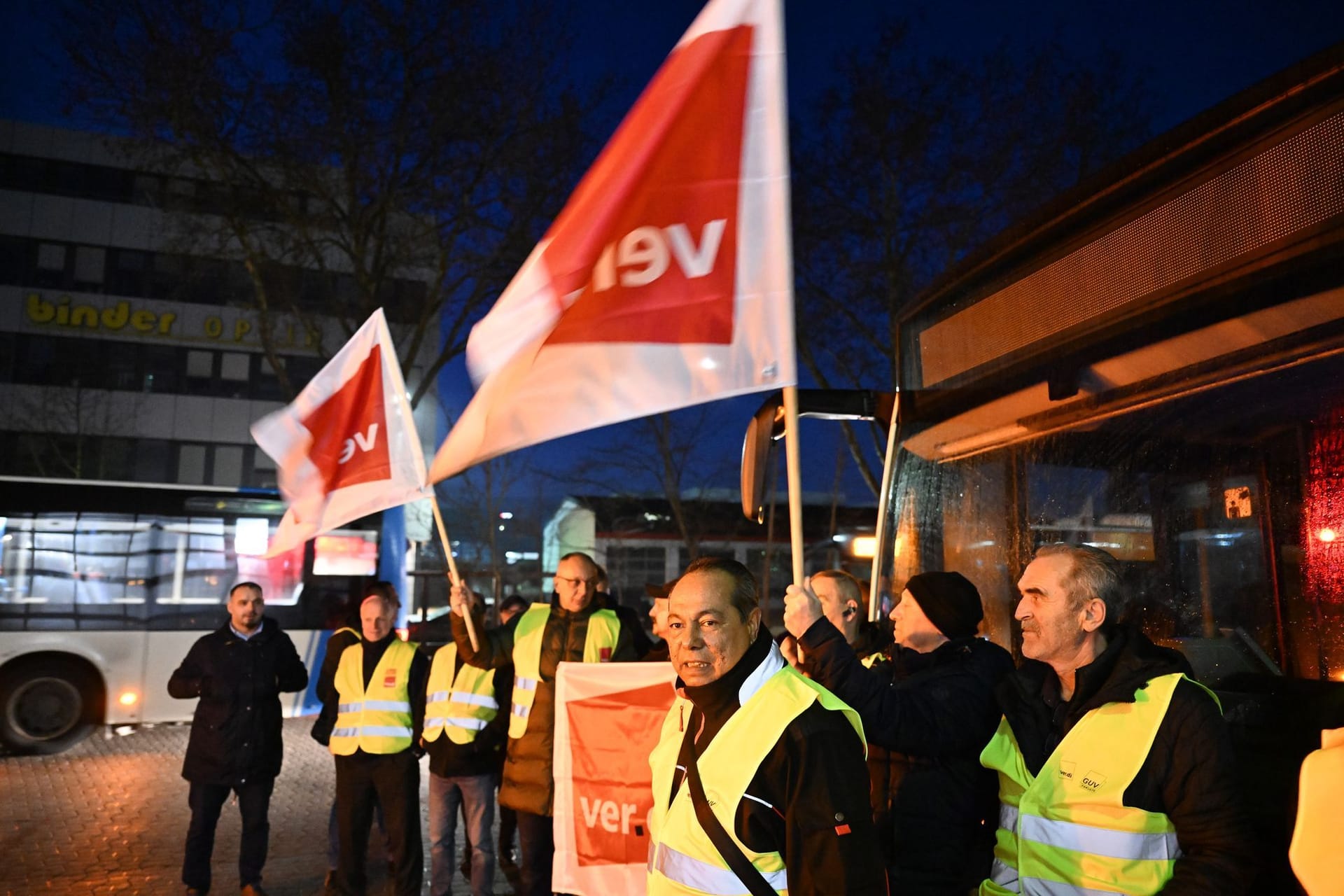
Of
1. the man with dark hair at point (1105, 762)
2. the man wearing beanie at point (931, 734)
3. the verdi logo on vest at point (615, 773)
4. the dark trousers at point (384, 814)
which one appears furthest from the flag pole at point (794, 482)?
the dark trousers at point (384, 814)

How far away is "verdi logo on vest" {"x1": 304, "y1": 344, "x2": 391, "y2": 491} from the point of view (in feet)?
19.6

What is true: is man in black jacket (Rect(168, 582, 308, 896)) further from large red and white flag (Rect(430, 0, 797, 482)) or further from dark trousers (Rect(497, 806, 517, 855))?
large red and white flag (Rect(430, 0, 797, 482))

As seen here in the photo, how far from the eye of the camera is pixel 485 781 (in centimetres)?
646

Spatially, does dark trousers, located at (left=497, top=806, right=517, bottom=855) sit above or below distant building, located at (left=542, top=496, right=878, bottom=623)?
below

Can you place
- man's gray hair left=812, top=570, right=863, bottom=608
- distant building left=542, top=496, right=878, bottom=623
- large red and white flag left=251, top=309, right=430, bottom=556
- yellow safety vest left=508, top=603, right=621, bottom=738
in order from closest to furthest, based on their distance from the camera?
man's gray hair left=812, top=570, right=863, bottom=608, large red and white flag left=251, top=309, right=430, bottom=556, yellow safety vest left=508, top=603, right=621, bottom=738, distant building left=542, top=496, right=878, bottom=623

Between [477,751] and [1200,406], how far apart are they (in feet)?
15.2

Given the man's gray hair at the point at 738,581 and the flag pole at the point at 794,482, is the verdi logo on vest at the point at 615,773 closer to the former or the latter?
the flag pole at the point at 794,482

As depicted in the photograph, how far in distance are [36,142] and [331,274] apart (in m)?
27.1

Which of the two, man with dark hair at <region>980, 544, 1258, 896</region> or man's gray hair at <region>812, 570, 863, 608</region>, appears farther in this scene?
man's gray hair at <region>812, 570, 863, 608</region>

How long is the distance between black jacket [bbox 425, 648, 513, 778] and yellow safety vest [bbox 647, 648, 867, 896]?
3.88 metres

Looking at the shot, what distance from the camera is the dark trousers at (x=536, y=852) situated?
5.70 meters

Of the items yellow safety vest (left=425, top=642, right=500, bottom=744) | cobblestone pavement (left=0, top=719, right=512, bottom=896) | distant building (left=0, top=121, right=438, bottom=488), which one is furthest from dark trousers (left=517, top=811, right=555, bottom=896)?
distant building (left=0, top=121, right=438, bottom=488)

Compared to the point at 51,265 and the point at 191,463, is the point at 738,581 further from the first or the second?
the point at 51,265

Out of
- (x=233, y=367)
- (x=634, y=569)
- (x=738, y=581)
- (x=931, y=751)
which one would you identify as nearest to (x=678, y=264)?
(x=738, y=581)
